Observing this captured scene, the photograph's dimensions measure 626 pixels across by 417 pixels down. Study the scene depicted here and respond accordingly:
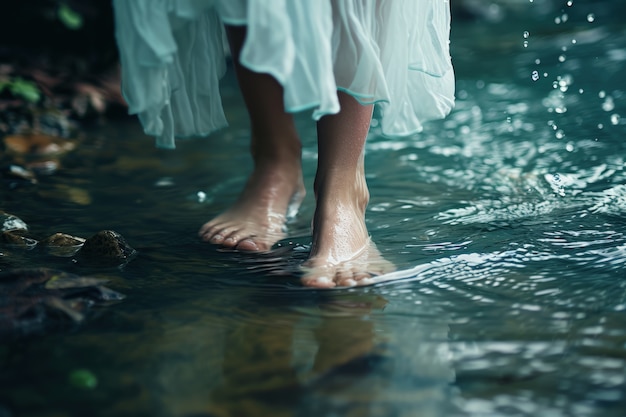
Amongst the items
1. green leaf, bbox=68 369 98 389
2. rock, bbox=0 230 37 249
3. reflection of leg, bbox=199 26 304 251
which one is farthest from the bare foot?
green leaf, bbox=68 369 98 389

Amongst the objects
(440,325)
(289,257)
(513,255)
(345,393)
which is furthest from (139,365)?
(513,255)

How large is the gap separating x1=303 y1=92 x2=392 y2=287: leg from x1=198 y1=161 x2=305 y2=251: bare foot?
0.20 meters

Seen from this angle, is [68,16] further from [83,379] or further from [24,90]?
[83,379]

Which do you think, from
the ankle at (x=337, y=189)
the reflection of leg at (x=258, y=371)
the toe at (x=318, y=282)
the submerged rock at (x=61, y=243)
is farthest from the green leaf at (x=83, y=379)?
the ankle at (x=337, y=189)

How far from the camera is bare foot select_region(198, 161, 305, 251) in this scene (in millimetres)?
1843

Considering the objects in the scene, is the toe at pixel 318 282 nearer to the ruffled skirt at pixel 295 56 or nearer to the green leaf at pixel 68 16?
the ruffled skirt at pixel 295 56

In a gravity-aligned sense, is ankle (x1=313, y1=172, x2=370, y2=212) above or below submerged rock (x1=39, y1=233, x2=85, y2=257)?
above

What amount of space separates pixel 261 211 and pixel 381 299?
2.07ft

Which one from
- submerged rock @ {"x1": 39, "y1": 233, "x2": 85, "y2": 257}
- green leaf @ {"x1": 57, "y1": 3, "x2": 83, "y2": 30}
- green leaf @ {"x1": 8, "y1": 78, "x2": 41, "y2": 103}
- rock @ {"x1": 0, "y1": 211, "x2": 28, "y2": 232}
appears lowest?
submerged rock @ {"x1": 39, "y1": 233, "x2": 85, "y2": 257}

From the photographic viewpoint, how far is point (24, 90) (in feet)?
10.7

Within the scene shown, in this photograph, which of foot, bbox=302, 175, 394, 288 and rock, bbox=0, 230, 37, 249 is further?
rock, bbox=0, 230, 37, 249

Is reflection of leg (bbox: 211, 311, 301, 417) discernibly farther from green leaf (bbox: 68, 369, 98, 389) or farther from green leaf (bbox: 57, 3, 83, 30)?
green leaf (bbox: 57, 3, 83, 30)

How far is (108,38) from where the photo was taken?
398 cm

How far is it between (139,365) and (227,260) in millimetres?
567
